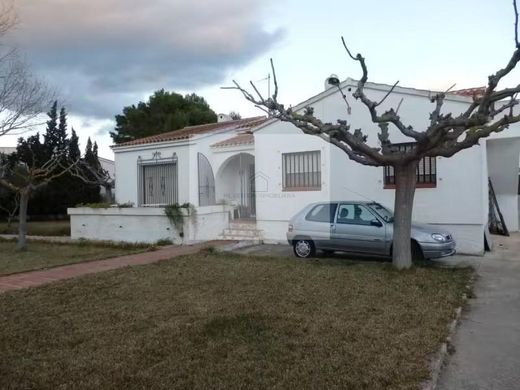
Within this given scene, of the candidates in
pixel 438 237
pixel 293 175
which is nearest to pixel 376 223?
pixel 438 237

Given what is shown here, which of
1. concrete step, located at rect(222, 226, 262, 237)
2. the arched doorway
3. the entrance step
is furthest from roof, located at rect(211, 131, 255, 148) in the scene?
concrete step, located at rect(222, 226, 262, 237)

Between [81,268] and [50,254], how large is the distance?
150 inches

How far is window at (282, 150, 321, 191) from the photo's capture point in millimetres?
14523

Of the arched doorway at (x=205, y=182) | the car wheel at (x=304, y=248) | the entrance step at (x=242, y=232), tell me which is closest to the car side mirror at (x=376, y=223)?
the car wheel at (x=304, y=248)

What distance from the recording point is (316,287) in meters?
8.12

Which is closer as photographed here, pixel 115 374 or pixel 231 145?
pixel 115 374

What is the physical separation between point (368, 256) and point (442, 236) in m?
1.97

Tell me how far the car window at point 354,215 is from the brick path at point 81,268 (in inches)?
164

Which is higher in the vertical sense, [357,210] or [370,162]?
[370,162]

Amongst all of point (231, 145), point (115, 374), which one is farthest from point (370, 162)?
point (231, 145)

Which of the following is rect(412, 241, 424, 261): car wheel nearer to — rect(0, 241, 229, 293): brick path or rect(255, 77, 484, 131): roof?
rect(255, 77, 484, 131): roof

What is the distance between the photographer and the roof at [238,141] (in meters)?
16.5

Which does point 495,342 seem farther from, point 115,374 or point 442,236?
point 442,236

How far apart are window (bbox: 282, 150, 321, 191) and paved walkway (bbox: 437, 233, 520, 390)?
19.2 feet
